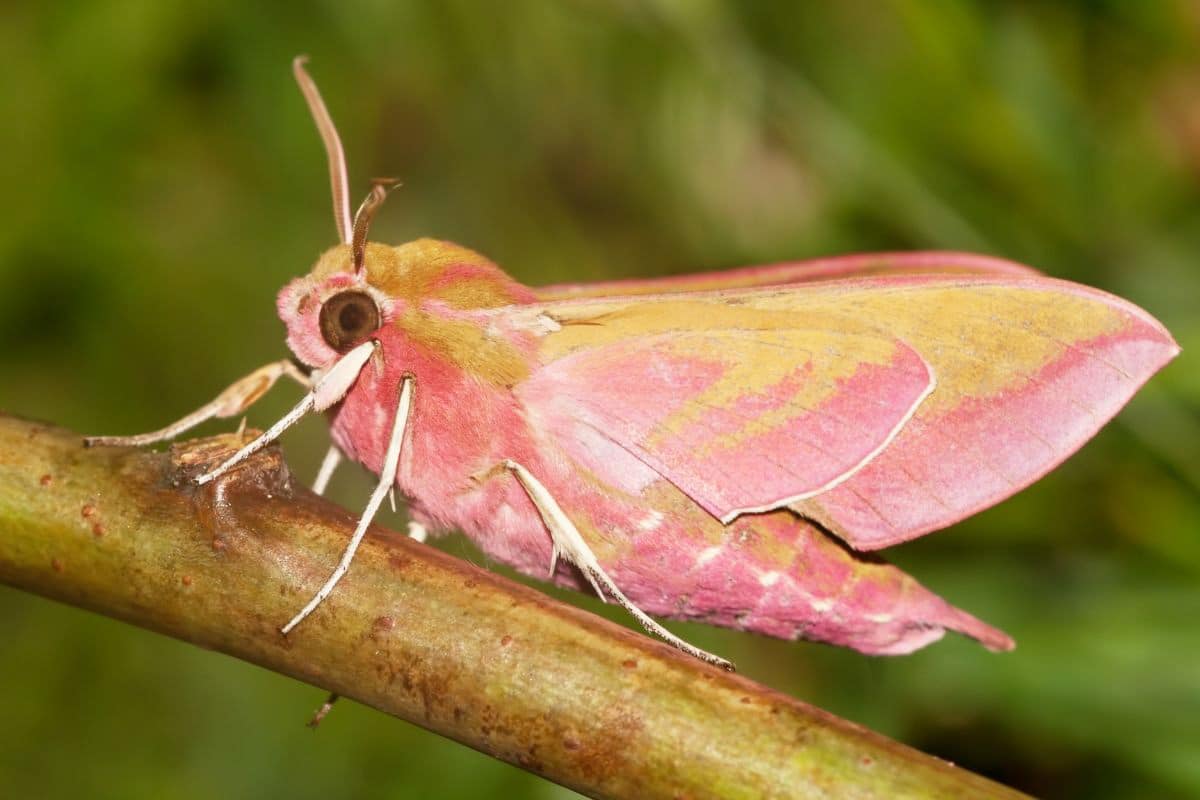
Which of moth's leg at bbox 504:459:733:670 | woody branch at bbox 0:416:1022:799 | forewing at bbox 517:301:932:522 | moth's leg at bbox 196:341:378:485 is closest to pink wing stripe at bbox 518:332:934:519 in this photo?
forewing at bbox 517:301:932:522

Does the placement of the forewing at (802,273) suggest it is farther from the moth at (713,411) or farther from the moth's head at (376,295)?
the moth's head at (376,295)

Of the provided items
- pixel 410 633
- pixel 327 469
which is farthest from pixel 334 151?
pixel 410 633

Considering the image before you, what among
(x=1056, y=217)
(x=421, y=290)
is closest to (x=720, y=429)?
(x=421, y=290)

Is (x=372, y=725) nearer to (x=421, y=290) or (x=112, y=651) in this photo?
(x=112, y=651)

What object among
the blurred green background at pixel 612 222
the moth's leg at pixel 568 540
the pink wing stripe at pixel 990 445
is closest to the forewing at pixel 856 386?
the pink wing stripe at pixel 990 445

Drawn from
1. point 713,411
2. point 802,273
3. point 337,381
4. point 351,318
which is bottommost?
point 337,381

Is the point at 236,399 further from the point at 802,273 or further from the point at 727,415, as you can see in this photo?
the point at 802,273
